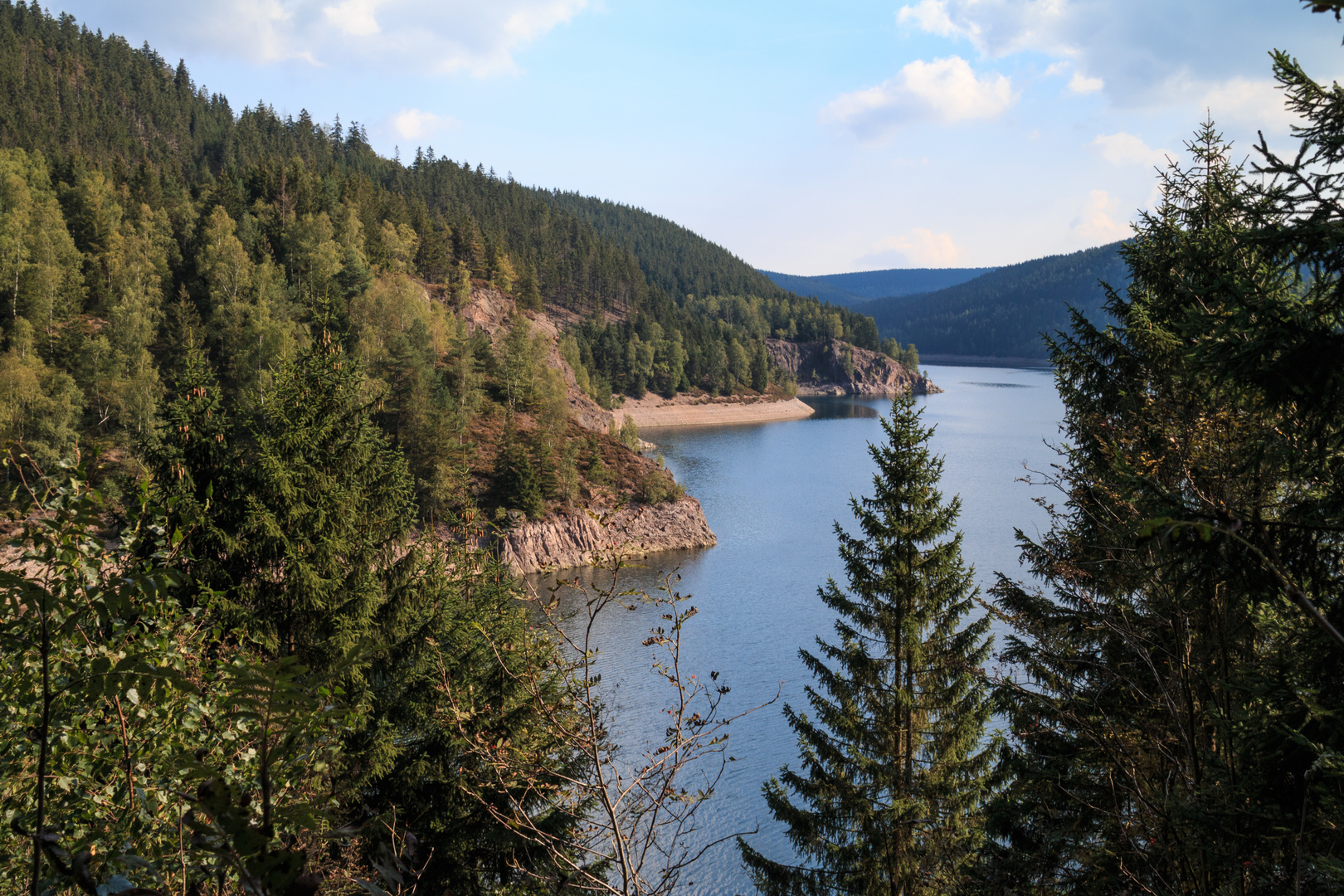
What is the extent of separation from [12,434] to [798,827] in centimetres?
→ 3689

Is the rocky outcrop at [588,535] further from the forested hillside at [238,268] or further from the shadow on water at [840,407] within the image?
the shadow on water at [840,407]

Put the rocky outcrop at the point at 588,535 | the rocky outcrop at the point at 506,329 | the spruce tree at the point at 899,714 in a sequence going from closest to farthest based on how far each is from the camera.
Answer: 1. the spruce tree at the point at 899,714
2. the rocky outcrop at the point at 588,535
3. the rocky outcrop at the point at 506,329

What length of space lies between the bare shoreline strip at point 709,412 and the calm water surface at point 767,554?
4.83 meters

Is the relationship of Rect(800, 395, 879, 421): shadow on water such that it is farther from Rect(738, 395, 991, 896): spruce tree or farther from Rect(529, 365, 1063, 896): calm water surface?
Rect(738, 395, 991, 896): spruce tree

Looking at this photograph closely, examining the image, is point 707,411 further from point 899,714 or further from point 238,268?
point 899,714

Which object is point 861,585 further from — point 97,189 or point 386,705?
point 97,189

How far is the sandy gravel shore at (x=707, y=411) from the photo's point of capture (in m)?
96.5

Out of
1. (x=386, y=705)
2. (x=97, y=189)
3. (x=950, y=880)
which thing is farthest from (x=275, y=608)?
(x=97, y=189)

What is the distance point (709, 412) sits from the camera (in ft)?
336

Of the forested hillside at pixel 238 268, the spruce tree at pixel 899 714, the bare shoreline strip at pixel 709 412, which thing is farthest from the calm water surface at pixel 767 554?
the forested hillside at pixel 238 268

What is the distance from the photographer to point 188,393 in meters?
12.0

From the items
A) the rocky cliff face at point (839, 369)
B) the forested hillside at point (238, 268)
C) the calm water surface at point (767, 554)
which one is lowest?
the calm water surface at point (767, 554)

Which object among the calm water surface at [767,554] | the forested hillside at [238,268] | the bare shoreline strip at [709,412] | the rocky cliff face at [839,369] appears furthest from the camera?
the rocky cliff face at [839,369]

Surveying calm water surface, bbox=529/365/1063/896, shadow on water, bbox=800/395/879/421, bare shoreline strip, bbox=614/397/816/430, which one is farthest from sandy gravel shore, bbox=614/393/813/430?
calm water surface, bbox=529/365/1063/896
